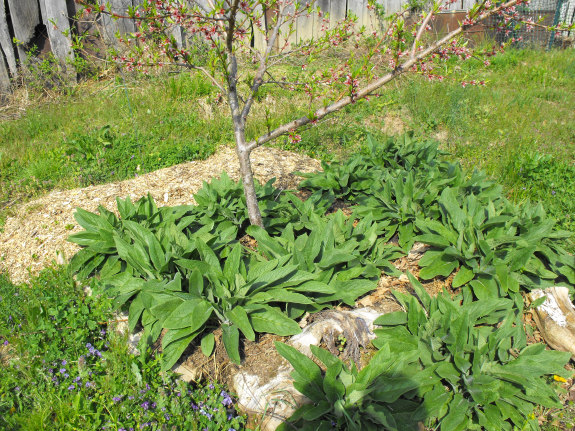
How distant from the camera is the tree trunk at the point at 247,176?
130 inches

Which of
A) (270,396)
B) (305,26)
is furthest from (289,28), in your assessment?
(305,26)

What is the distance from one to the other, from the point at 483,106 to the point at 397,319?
19.0 feet

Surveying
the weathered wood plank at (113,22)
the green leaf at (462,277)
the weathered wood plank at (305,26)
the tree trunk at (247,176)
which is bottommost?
the green leaf at (462,277)

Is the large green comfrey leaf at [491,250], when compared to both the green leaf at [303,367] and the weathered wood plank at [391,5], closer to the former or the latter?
the green leaf at [303,367]

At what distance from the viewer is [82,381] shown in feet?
8.92

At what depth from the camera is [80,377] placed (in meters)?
2.68

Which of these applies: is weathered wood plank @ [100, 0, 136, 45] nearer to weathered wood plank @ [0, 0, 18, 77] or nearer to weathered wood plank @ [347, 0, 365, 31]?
weathered wood plank @ [0, 0, 18, 77]

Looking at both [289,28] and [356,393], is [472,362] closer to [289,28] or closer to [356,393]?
[356,393]

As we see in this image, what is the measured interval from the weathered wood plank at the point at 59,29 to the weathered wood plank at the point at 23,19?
187mm

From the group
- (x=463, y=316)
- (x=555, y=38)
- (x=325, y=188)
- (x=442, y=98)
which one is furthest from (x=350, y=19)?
(x=555, y=38)

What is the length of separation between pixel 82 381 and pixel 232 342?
95cm

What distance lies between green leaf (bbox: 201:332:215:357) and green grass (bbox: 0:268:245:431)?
19cm

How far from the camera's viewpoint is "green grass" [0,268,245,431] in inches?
97.1

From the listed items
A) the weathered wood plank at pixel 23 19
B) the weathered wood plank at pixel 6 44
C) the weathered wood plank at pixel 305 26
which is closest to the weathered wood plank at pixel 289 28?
the weathered wood plank at pixel 305 26
